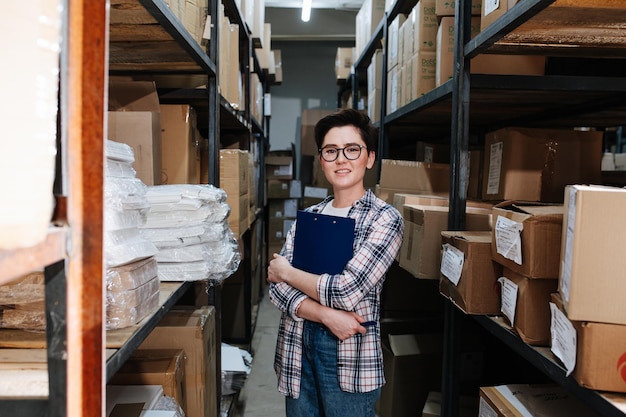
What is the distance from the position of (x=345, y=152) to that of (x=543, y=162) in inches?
31.8

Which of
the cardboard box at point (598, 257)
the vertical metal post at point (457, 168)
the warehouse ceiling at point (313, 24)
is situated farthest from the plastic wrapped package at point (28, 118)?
the warehouse ceiling at point (313, 24)

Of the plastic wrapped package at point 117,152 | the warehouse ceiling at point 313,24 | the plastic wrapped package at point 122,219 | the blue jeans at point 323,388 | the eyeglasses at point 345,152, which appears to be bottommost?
the blue jeans at point 323,388

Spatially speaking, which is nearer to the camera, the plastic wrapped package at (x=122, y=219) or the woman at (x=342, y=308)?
the plastic wrapped package at (x=122, y=219)

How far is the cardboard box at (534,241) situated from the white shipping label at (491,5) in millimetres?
575

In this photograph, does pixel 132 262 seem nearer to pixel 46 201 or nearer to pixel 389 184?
pixel 46 201

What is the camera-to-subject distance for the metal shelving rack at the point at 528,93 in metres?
1.05

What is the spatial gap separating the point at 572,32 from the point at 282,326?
1.27m

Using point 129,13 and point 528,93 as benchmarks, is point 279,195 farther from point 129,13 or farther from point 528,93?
point 129,13

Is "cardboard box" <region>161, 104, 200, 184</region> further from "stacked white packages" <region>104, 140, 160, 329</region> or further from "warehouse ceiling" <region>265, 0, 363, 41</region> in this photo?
"warehouse ceiling" <region>265, 0, 363, 41</region>

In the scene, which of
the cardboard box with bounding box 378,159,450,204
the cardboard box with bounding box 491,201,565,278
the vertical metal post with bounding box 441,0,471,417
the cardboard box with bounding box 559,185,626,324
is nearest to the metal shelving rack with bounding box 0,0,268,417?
the cardboard box with bounding box 559,185,626,324

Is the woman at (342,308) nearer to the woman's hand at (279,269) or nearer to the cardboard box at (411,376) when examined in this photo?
the woman's hand at (279,269)

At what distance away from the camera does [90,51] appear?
51 centimetres

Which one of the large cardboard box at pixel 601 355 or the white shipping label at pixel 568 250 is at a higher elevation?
the white shipping label at pixel 568 250

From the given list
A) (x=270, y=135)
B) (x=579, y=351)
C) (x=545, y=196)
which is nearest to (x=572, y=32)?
(x=545, y=196)
